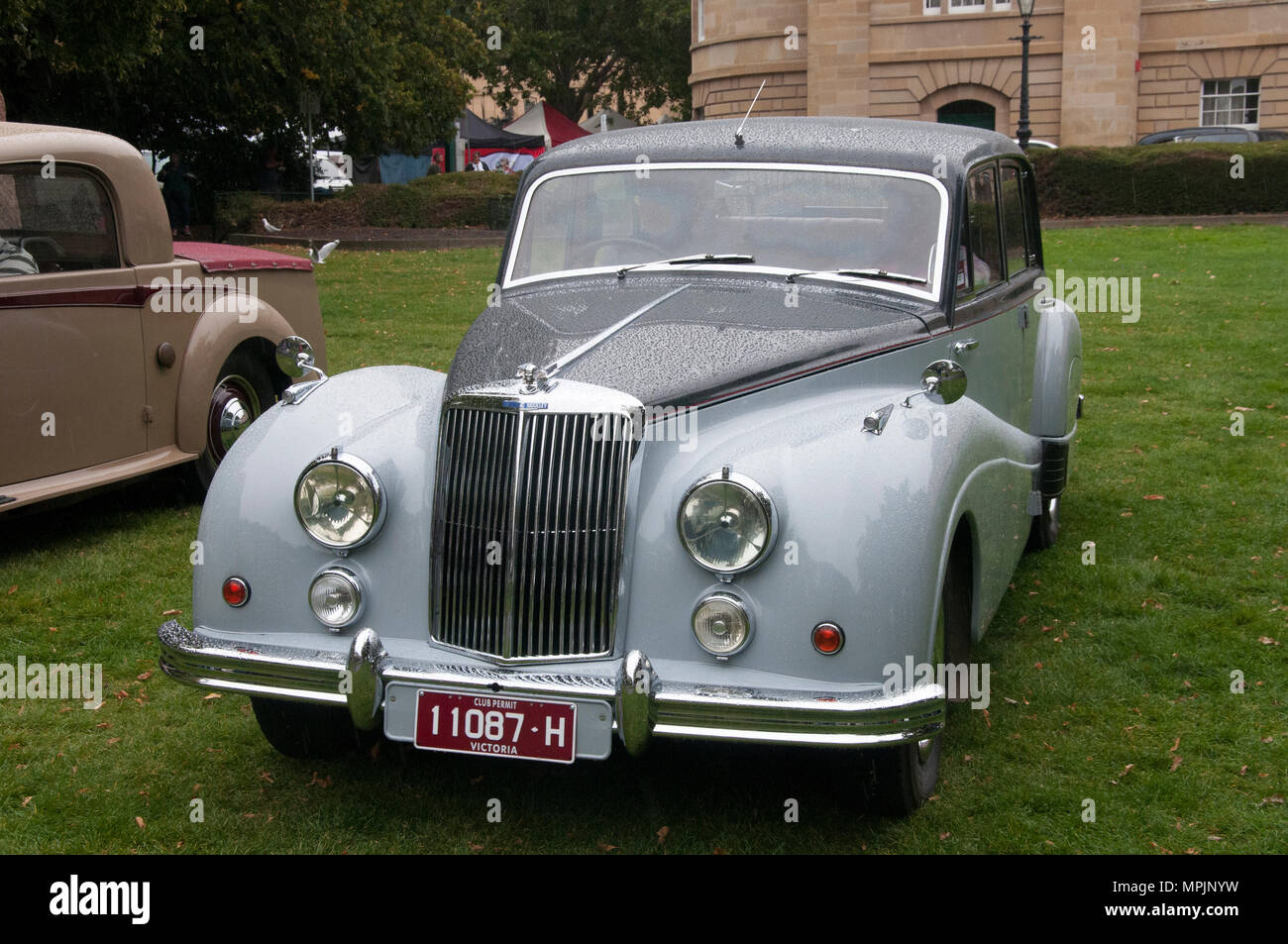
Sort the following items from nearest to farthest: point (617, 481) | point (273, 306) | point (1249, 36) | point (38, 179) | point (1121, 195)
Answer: point (617, 481)
point (38, 179)
point (273, 306)
point (1121, 195)
point (1249, 36)

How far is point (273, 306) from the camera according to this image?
7.71 m

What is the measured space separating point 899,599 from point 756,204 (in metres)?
1.86

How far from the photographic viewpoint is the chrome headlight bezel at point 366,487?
12.2ft

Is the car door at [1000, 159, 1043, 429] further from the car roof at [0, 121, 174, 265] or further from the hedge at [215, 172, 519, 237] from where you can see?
the hedge at [215, 172, 519, 237]

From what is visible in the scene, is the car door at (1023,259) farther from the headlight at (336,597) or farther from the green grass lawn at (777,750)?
the headlight at (336,597)

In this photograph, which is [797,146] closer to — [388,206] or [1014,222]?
[1014,222]

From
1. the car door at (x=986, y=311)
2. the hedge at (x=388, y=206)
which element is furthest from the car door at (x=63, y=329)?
the hedge at (x=388, y=206)

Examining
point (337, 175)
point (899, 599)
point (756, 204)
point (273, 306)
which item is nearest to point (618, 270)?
point (756, 204)

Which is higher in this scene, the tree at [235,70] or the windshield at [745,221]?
the tree at [235,70]

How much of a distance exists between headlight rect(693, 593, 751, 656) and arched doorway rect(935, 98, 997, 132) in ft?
108

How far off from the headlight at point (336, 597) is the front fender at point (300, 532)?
30mm

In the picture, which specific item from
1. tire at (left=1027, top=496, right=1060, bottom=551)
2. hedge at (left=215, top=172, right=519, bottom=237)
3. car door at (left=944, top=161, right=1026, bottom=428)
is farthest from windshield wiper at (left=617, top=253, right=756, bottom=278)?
hedge at (left=215, top=172, right=519, bottom=237)

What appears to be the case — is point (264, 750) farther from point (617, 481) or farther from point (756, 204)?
point (756, 204)

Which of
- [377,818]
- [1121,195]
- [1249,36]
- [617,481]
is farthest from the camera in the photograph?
[1249,36]
